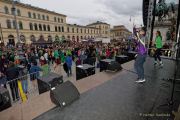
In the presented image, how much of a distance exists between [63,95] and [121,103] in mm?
1621

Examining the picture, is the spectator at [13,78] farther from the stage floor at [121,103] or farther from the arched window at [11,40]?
the arched window at [11,40]

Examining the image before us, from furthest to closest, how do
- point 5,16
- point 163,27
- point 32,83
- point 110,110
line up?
point 5,16
point 163,27
point 32,83
point 110,110

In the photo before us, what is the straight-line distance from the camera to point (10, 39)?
129 ft

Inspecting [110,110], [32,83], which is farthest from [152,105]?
[32,83]

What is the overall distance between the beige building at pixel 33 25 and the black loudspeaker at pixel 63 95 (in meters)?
37.9

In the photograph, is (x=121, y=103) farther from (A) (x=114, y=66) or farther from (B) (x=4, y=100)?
(B) (x=4, y=100)

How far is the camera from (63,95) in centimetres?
373

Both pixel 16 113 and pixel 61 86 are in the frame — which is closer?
pixel 16 113

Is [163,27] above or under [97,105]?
above

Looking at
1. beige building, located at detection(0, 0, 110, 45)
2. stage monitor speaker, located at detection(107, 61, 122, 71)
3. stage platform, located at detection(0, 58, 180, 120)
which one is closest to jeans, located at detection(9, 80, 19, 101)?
stage platform, located at detection(0, 58, 180, 120)

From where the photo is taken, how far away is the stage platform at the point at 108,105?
3.16 meters

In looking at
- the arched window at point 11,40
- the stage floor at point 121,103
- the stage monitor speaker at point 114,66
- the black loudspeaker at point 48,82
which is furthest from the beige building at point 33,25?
the stage floor at point 121,103

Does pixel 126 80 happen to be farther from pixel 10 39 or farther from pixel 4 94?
pixel 10 39

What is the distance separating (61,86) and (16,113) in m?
1.31
